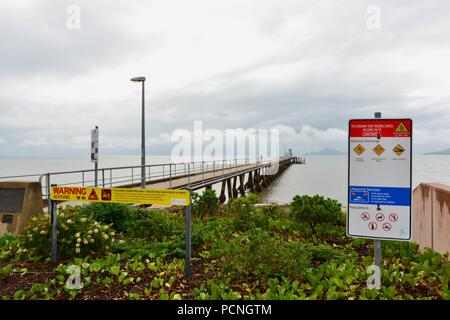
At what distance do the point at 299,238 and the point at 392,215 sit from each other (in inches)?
133

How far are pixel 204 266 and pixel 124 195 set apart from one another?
1.53 meters

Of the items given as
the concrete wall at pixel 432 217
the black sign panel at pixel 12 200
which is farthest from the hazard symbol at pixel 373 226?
the black sign panel at pixel 12 200

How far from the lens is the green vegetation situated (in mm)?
4168

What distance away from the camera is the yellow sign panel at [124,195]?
4587 millimetres

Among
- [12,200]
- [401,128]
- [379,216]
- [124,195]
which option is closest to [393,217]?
[379,216]

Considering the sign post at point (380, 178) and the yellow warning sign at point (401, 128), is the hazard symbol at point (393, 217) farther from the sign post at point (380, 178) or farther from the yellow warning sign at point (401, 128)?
the yellow warning sign at point (401, 128)

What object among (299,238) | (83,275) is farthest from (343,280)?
(83,275)

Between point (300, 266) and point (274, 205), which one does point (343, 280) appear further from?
point (274, 205)

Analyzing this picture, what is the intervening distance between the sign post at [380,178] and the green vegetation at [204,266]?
0.72 m

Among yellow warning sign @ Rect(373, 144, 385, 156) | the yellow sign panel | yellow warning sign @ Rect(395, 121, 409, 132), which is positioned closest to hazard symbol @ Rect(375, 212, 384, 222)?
yellow warning sign @ Rect(373, 144, 385, 156)

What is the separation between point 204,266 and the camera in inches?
203

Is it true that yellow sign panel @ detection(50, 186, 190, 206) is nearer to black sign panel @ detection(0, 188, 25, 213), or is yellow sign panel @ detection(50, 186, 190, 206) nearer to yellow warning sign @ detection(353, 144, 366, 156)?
yellow warning sign @ detection(353, 144, 366, 156)

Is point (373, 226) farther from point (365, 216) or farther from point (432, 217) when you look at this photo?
point (432, 217)

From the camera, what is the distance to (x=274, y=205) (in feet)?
31.3
